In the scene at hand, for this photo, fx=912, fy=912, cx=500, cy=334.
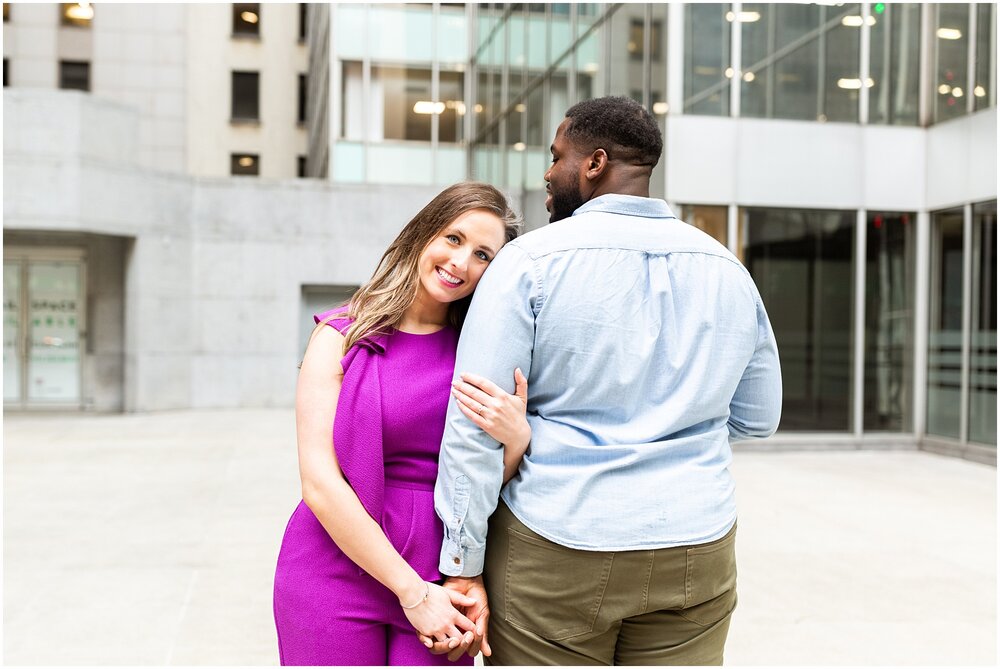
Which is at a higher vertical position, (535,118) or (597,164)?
(535,118)

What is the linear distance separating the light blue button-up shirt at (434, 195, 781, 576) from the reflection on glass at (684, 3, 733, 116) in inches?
399

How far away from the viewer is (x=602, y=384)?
1.90 meters

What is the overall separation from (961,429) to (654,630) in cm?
1095

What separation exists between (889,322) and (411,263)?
37.8 feet

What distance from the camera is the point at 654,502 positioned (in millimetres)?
1894

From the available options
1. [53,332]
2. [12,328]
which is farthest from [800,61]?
[12,328]

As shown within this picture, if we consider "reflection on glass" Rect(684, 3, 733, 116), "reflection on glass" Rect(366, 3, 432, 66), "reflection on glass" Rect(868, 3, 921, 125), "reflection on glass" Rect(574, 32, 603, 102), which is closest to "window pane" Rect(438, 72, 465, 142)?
"reflection on glass" Rect(366, 3, 432, 66)

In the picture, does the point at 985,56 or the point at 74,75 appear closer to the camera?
the point at 985,56

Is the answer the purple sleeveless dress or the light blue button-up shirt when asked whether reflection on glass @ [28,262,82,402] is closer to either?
the purple sleeveless dress

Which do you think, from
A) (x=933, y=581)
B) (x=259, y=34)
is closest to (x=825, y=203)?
(x=933, y=581)

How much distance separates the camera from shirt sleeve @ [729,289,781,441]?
220cm

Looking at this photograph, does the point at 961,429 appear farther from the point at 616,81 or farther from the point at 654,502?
the point at 654,502

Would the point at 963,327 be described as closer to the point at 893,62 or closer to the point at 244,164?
the point at 893,62

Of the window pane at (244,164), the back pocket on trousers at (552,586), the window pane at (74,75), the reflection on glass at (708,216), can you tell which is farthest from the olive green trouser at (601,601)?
the window pane at (244,164)
